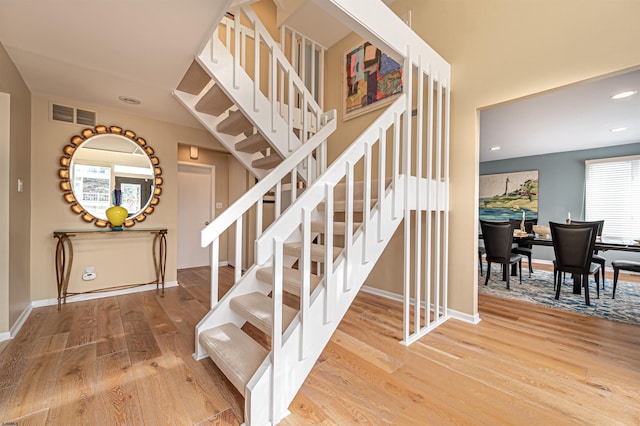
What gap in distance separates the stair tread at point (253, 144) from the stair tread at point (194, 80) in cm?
66

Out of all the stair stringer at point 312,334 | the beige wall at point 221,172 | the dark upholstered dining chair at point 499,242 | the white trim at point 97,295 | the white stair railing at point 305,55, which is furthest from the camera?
the beige wall at point 221,172

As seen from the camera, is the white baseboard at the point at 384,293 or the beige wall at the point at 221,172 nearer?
the white baseboard at the point at 384,293

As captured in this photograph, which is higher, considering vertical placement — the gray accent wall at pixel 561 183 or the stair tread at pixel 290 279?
the gray accent wall at pixel 561 183

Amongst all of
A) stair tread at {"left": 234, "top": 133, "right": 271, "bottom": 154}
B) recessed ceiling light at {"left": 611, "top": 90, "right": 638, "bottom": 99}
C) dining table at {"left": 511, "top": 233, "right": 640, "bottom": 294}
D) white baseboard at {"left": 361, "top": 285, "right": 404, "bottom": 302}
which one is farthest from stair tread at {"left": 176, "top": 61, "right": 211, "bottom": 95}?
dining table at {"left": 511, "top": 233, "right": 640, "bottom": 294}

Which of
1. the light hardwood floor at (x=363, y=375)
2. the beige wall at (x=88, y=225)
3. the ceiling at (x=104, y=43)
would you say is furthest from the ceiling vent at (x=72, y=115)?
the light hardwood floor at (x=363, y=375)

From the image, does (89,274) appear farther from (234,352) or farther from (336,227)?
(336,227)

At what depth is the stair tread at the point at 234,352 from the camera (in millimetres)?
1415

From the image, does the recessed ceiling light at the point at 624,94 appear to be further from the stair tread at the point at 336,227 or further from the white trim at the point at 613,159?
the stair tread at the point at 336,227

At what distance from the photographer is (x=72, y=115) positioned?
3121 mm

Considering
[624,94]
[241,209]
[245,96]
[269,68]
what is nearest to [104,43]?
[245,96]

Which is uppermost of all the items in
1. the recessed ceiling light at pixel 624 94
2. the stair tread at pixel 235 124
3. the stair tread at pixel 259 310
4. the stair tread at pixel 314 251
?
the recessed ceiling light at pixel 624 94

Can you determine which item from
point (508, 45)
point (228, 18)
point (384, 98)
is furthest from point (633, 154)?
point (228, 18)

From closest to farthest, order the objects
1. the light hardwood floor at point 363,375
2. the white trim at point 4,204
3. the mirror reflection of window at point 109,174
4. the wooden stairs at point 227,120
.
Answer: the light hardwood floor at point 363,375, the white trim at point 4,204, the wooden stairs at point 227,120, the mirror reflection of window at point 109,174

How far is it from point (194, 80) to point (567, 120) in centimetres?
515
